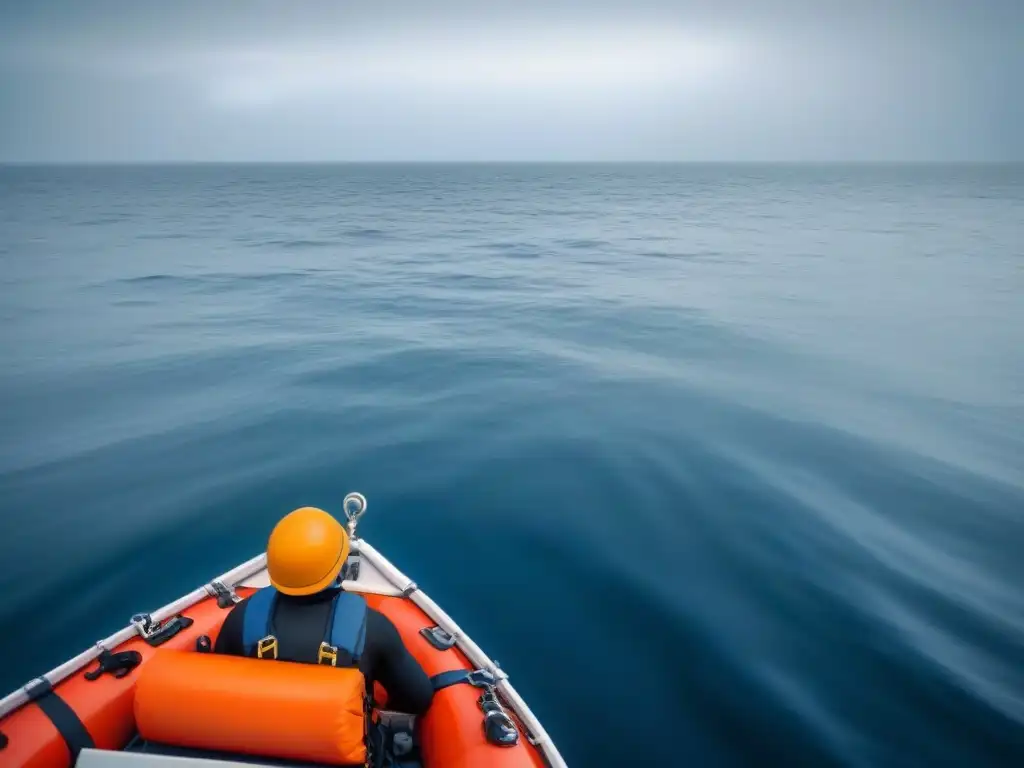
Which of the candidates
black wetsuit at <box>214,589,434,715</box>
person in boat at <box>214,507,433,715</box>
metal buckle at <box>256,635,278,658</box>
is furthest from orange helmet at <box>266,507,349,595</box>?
metal buckle at <box>256,635,278,658</box>

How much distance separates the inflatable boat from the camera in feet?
8.51

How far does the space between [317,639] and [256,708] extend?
0.37 m

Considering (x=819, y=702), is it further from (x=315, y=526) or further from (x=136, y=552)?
(x=136, y=552)

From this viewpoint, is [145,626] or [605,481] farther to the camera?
[605,481]

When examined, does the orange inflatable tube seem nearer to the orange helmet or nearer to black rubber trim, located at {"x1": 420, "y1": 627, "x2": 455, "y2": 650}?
the orange helmet

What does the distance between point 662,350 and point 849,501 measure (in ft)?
21.4

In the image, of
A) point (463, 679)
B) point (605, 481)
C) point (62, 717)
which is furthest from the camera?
point (605, 481)

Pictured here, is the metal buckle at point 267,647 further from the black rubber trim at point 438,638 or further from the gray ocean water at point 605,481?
the gray ocean water at point 605,481

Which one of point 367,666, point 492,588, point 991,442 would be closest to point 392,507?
point 492,588

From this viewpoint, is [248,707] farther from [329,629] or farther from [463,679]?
[463,679]

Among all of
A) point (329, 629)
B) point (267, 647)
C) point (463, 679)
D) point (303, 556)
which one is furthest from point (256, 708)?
point (463, 679)

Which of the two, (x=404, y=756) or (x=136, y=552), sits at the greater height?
(x=404, y=756)

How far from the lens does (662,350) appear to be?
536 inches

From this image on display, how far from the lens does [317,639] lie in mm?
2857
